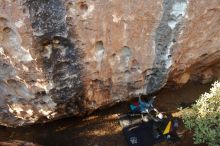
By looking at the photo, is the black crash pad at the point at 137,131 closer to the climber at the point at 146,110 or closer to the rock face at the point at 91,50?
the climber at the point at 146,110

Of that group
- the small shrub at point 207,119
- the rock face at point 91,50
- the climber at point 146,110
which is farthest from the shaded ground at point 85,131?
the small shrub at point 207,119

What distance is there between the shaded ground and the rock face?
1.24 feet

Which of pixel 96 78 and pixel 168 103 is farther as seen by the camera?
pixel 168 103

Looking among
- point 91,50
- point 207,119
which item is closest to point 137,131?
point 207,119

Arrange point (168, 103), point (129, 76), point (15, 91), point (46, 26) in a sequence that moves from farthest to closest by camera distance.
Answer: point (168, 103) → point (129, 76) → point (15, 91) → point (46, 26)

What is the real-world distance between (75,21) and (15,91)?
144cm

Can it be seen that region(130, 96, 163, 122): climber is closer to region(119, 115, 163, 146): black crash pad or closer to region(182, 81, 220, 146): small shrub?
region(119, 115, 163, 146): black crash pad

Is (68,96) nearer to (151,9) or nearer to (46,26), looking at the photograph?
(46,26)

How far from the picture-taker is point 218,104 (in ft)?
18.3

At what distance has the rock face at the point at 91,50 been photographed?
4746mm

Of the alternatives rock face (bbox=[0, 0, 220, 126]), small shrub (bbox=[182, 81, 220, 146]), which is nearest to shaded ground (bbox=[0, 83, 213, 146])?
rock face (bbox=[0, 0, 220, 126])

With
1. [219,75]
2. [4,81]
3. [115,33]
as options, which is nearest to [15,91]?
[4,81]

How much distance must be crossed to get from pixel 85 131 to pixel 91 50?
5.73ft

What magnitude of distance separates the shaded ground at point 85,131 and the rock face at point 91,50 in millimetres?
379
